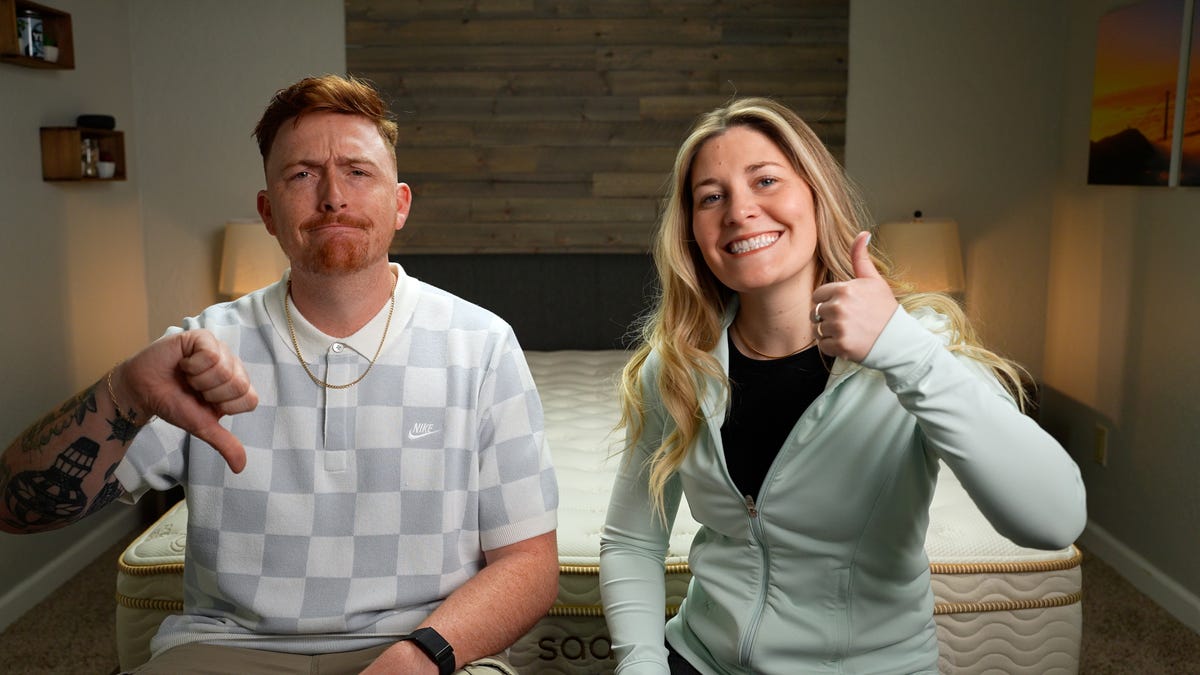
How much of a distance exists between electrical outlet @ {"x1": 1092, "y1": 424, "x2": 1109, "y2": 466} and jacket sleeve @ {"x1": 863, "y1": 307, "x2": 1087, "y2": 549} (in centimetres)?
257

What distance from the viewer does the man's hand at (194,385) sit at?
1.17 meters

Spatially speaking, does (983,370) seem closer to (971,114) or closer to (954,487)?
(954,487)

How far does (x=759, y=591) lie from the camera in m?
1.44

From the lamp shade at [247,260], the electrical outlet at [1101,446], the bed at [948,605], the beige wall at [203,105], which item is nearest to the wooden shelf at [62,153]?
the lamp shade at [247,260]

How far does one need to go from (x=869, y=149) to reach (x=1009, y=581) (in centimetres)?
253

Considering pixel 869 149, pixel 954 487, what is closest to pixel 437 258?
pixel 869 149

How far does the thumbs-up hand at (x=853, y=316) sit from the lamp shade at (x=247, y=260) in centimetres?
300

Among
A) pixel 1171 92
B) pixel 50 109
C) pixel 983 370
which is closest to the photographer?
pixel 983 370

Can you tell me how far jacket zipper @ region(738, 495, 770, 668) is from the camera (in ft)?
4.66

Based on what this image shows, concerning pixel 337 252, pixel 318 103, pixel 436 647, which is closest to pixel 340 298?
pixel 337 252

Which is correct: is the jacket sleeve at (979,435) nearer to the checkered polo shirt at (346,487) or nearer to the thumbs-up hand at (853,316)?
the thumbs-up hand at (853,316)

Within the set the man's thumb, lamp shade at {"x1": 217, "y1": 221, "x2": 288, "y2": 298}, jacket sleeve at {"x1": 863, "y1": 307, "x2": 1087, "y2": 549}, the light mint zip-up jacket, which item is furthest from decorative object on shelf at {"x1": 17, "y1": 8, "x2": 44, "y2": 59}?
jacket sleeve at {"x1": 863, "y1": 307, "x2": 1087, "y2": 549}

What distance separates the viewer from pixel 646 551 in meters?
1.58

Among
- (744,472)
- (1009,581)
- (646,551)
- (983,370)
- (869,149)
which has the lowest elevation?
(1009,581)
